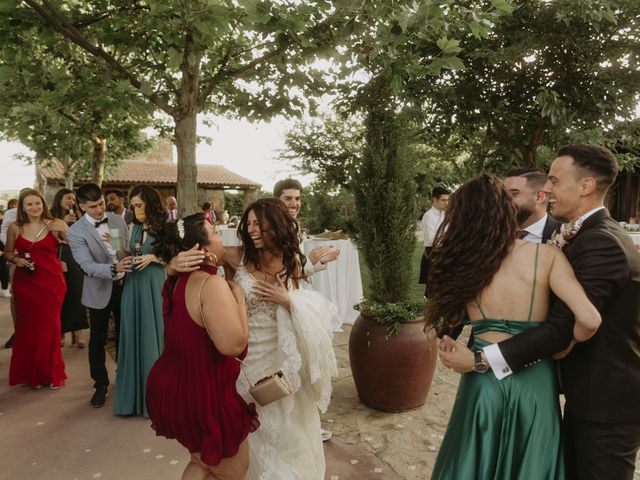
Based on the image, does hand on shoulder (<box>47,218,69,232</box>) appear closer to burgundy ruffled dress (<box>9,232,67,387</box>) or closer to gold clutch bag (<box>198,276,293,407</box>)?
burgundy ruffled dress (<box>9,232,67,387</box>)

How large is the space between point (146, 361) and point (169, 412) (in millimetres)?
2282

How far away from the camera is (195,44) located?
359 centimetres

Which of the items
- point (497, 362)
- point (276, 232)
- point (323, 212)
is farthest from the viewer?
point (323, 212)

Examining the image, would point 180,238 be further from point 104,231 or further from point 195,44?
point 104,231

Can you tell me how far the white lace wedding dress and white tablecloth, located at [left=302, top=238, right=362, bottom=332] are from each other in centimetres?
446

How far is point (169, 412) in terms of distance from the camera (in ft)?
7.41

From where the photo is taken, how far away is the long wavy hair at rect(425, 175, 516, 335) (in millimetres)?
1965

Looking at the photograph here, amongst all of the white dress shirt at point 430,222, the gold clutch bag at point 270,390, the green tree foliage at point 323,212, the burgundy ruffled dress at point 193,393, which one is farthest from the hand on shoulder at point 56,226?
the green tree foliage at point 323,212

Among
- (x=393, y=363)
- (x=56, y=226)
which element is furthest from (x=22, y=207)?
(x=393, y=363)

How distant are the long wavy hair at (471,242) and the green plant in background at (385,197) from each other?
2.10 metres

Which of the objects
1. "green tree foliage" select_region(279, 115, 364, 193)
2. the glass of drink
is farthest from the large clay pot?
"green tree foliage" select_region(279, 115, 364, 193)

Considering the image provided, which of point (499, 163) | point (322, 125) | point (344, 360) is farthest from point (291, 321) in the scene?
point (322, 125)

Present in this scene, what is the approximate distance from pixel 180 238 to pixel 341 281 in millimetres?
5545

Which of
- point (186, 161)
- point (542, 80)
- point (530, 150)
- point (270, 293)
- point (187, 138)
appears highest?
point (542, 80)
